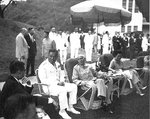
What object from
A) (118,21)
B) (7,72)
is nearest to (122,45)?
(118,21)

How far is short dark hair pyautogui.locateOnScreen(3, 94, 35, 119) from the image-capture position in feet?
9.66

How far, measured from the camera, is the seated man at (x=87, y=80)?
14.7ft

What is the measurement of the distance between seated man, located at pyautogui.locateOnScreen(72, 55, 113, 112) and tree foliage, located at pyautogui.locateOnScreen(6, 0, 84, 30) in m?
0.94

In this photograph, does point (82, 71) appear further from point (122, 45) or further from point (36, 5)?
point (122, 45)

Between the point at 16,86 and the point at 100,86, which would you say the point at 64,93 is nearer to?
the point at 100,86

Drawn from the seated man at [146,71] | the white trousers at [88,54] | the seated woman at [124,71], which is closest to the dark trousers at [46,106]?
the seated woman at [124,71]

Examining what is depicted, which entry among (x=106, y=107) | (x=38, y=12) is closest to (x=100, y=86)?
(x=106, y=107)

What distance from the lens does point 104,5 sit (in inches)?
219

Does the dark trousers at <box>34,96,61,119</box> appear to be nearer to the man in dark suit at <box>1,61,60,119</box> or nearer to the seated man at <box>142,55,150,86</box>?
the man in dark suit at <box>1,61,60,119</box>

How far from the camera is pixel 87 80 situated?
15.9 ft

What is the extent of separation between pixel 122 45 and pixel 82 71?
7729mm

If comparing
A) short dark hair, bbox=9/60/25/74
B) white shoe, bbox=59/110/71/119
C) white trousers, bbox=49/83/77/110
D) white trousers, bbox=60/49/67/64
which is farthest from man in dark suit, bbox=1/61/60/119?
white trousers, bbox=60/49/67/64

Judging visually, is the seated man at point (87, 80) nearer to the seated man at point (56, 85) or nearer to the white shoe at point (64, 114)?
the seated man at point (56, 85)

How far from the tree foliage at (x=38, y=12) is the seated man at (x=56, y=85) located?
28.1 inches
